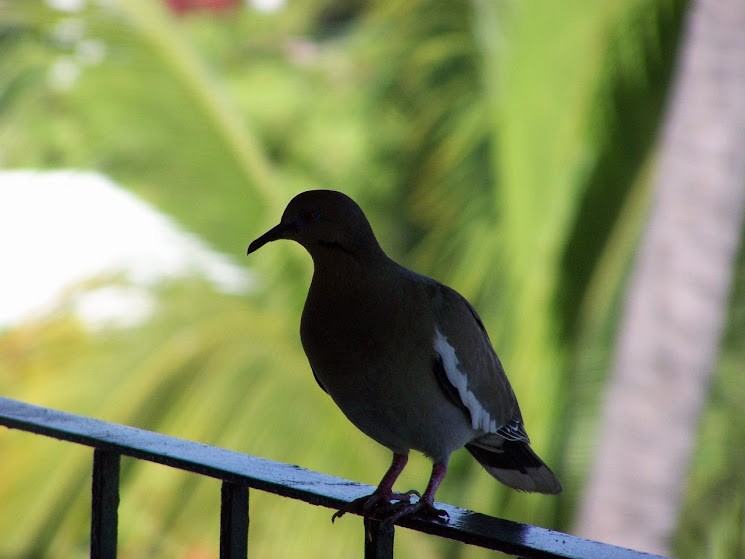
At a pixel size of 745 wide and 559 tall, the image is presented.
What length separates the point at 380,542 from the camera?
1.22m

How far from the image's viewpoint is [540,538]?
1.08 m

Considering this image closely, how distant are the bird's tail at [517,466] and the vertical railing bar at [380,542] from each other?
0.52 meters

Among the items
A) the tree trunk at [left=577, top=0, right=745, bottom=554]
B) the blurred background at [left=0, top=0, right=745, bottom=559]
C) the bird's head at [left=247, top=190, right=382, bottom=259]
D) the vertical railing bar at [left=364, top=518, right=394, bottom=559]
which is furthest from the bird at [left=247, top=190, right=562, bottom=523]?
the blurred background at [left=0, top=0, right=745, bottom=559]

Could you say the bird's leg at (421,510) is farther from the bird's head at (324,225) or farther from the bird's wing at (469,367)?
the bird's head at (324,225)

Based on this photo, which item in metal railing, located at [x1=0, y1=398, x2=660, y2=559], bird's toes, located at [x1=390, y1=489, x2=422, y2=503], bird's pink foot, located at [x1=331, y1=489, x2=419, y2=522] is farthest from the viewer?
bird's toes, located at [x1=390, y1=489, x2=422, y2=503]

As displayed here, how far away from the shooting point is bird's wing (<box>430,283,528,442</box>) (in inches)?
60.9

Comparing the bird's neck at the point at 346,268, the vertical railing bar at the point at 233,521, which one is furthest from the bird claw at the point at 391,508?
the bird's neck at the point at 346,268

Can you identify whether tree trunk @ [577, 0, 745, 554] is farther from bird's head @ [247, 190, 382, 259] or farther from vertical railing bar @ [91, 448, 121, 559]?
vertical railing bar @ [91, 448, 121, 559]

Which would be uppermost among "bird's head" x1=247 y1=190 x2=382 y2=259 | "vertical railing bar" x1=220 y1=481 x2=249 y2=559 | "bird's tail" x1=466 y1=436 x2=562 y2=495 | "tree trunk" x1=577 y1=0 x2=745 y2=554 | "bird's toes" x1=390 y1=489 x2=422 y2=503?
"tree trunk" x1=577 y1=0 x2=745 y2=554

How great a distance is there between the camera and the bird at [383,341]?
1472 mm

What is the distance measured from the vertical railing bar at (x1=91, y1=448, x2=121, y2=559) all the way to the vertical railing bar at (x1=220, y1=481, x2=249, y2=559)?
0.60ft

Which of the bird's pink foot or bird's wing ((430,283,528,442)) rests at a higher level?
bird's wing ((430,283,528,442))

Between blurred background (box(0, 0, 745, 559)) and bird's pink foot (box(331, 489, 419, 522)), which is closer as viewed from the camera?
bird's pink foot (box(331, 489, 419, 522))

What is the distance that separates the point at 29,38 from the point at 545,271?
9.06ft
